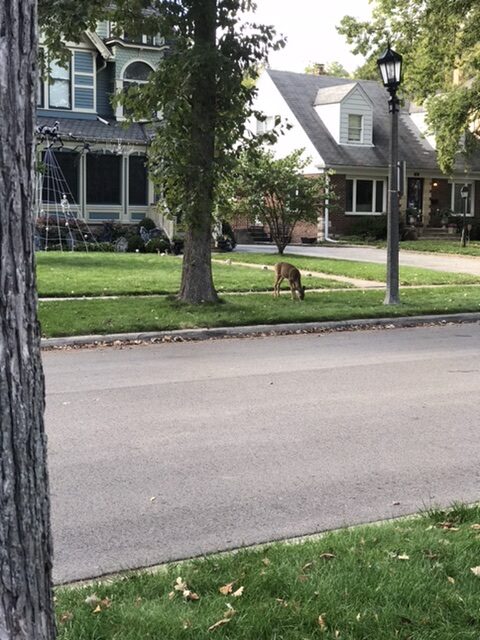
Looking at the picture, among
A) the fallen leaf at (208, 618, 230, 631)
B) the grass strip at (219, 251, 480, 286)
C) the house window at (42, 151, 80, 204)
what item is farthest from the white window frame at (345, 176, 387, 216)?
the fallen leaf at (208, 618, 230, 631)

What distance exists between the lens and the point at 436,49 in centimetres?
2931

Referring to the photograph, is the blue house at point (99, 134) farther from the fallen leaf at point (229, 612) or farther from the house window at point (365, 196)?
the fallen leaf at point (229, 612)

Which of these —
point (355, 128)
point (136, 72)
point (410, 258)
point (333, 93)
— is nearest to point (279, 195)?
point (410, 258)

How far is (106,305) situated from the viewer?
14.2 metres

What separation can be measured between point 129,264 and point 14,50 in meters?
19.9

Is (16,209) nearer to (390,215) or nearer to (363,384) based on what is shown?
(363,384)

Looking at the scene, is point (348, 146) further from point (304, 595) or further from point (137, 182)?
point (304, 595)

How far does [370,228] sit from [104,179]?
1288cm

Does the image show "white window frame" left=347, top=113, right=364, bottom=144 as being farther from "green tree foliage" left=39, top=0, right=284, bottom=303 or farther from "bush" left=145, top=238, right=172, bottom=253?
"green tree foliage" left=39, top=0, right=284, bottom=303

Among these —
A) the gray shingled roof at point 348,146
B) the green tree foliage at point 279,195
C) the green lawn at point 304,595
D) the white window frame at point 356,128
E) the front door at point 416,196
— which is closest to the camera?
the green lawn at point 304,595

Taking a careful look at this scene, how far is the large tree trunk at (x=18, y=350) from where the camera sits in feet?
7.22

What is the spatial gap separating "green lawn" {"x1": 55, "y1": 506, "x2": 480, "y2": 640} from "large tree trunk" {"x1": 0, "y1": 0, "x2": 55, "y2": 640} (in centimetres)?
108

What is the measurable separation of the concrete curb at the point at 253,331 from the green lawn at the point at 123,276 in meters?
4.06

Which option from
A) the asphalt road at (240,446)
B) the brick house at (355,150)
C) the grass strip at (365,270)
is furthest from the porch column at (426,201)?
the asphalt road at (240,446)
